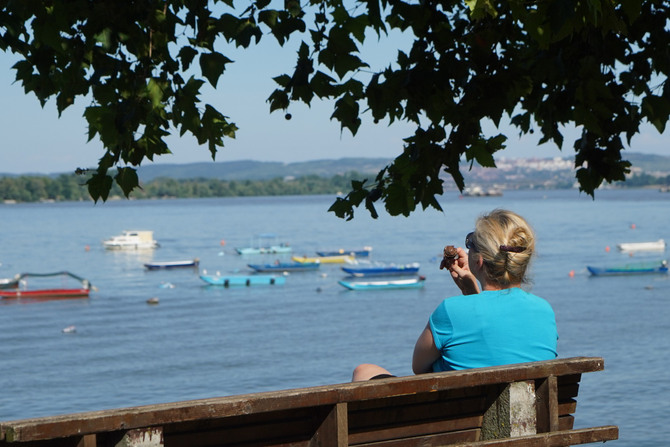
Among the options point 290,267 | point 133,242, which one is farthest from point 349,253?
point 133,242

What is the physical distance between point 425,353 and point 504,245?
561 mm

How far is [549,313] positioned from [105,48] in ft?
8.99

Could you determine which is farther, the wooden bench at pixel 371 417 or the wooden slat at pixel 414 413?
the wooden slat at pixel 414 413

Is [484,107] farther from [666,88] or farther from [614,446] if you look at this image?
[614,446]

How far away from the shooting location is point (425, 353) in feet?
13.7

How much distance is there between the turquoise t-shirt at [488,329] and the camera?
13.5ft

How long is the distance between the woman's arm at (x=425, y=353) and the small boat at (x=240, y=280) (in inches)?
2334

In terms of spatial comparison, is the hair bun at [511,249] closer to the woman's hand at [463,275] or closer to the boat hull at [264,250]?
the woman's hand at [463,275]

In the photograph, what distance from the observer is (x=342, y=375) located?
32.1 meters

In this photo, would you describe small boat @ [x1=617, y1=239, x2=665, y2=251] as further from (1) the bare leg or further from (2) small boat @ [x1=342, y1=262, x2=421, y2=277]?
(1) the bare leg

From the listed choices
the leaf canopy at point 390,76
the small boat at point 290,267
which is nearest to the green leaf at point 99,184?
the leaf canopy at point 390,76

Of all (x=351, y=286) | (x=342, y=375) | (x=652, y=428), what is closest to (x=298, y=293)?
(x=351, y=286)

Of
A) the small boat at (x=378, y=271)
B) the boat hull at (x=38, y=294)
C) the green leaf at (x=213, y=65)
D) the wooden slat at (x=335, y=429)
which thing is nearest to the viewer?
the wooden slat at (x=335, y=429)

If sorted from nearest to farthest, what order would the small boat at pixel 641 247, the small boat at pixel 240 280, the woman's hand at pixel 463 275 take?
the woman's hand at pixel 463 275 → the small boat at pixel 240 280 → the small boat at pixel 641 247
